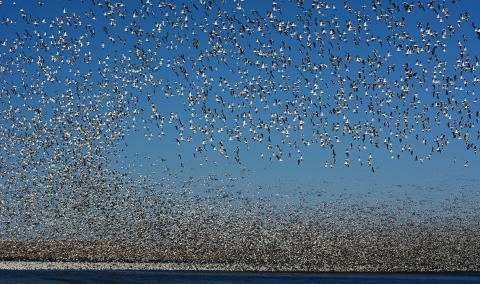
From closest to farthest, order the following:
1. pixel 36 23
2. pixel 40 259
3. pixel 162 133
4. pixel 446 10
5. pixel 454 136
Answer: pixel 36 23 < pixel 446 10 < pixel 162 133 < pixel 454 136 < pixel 40 259

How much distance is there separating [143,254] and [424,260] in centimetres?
8551

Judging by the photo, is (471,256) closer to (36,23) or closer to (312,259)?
(312,259)

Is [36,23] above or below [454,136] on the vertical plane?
above

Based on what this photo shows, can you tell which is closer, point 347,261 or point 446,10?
point 446,10

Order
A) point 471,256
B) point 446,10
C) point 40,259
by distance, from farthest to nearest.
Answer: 1. point 471,256
2. point 40,259
3. point 446,10

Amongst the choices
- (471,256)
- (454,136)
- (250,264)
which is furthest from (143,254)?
(454,136)

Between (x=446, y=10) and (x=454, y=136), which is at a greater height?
(x=446, y=10)

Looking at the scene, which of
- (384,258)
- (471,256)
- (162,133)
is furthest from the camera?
(384,258)

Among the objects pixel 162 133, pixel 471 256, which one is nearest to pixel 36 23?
pixel 162 133

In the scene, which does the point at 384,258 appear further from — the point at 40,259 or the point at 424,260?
the point at 40,259

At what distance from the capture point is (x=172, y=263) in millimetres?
188000

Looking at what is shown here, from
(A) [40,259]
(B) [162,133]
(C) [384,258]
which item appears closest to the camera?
(B) [162,133]

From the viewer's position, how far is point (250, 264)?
182250mm

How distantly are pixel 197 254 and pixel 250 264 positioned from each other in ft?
67.1
